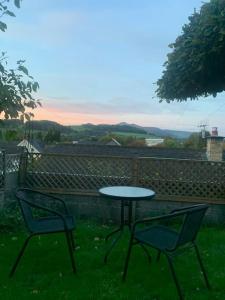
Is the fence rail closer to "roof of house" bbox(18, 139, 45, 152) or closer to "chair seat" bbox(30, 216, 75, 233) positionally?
"roof of house" bbox(18, 139, 45, 152)

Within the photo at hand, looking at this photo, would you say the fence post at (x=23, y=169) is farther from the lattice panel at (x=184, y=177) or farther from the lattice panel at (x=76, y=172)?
the lattice panel at (x=184, y=177)

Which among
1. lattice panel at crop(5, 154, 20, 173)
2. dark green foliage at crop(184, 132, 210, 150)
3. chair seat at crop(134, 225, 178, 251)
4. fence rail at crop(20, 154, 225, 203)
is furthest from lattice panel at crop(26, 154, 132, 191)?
dark green foliage at crop(184, 132, 210, 150)

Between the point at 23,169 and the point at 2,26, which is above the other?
the point at 2,26

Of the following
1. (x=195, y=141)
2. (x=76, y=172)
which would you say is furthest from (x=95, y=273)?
(x=195, y=141)

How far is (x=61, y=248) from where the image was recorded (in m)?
4.43

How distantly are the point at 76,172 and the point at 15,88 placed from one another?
169 inches

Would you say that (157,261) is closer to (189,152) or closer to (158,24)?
(158,24)

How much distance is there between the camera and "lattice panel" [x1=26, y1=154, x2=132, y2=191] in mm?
6609

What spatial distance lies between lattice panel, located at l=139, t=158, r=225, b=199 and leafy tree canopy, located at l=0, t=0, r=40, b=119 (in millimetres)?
4166

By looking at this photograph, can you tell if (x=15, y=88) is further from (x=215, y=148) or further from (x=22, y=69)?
(x=215, y=148)

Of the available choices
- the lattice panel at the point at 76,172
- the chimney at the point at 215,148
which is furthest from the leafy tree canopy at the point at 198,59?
the chimney at the point at 215,148

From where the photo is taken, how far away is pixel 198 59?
471 centimetres

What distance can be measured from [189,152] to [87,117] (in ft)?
19.8

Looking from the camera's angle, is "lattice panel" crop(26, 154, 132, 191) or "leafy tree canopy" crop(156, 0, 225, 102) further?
"lattice panel" crop(26, 154, 132, 191)
